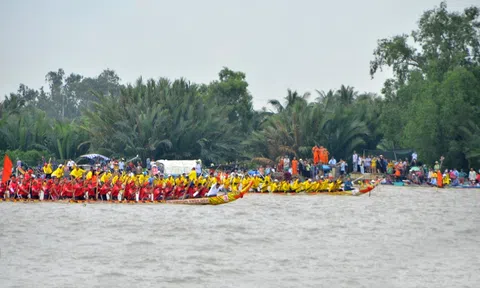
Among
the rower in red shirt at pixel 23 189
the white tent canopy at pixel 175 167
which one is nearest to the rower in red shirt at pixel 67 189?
the rower in red shirt at pixel 23 189

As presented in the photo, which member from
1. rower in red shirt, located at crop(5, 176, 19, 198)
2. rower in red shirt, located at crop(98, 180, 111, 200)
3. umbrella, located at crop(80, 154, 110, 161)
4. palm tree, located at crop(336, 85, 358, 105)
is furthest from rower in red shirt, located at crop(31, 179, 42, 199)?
palm tree, located at crop(336, 85, 358, 105)

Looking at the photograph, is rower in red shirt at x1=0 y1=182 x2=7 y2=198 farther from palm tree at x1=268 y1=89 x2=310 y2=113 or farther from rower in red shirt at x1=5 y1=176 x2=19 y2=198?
palm tree at x1=268 y1=89 x2=310 y2=113

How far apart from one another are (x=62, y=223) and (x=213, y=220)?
507 cm

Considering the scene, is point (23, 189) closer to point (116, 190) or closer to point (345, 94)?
point (116, 190)

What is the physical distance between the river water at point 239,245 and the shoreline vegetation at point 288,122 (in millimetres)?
17014

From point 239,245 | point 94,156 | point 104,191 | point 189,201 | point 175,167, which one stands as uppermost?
point 94,156

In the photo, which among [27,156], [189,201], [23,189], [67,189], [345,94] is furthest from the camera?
[345,94]

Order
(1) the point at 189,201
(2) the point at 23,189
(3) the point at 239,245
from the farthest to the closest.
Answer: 1. (2) the point at 23,189
2. (1) the point at 189,201
3. (3) the point at 239,245

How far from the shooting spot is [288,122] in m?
59.5

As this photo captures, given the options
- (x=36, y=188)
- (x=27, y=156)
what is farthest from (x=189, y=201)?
(x=27, y=156)

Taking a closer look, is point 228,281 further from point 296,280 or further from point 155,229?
point 155,229

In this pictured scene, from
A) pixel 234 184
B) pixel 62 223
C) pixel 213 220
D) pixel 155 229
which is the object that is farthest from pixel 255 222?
pixel 234 184

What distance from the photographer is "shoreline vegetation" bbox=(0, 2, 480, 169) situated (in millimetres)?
53781

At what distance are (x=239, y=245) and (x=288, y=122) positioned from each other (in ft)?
116
